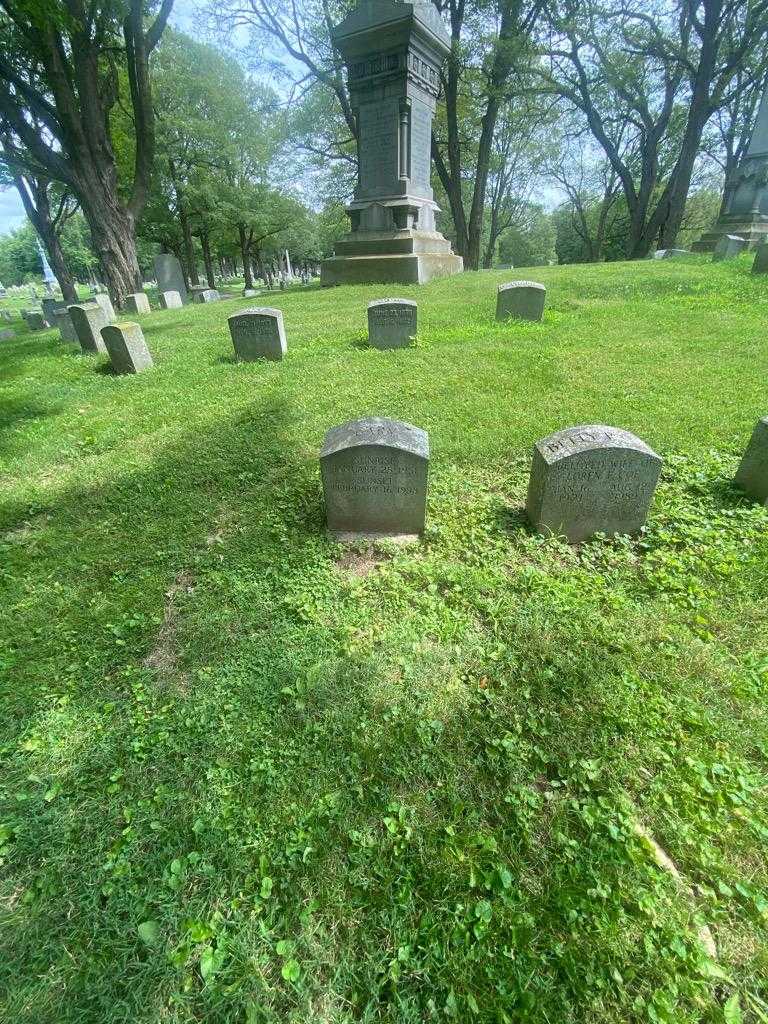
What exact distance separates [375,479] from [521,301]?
6930 mm

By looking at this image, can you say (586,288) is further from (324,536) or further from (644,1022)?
(644,1022)

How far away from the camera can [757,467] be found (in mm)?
3627

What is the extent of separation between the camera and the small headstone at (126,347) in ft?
24.9

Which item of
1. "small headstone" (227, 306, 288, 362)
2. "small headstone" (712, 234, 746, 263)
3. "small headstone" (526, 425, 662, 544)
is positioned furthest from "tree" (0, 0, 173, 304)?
"small headstone" (712, 234, 746, 263)

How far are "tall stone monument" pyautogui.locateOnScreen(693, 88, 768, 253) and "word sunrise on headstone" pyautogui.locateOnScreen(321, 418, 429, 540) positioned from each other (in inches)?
742

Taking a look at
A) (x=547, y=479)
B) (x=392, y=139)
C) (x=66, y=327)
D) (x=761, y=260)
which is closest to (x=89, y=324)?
(x=66, y=327)

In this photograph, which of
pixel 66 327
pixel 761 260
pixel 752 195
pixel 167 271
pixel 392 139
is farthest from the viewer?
pixel 167 271

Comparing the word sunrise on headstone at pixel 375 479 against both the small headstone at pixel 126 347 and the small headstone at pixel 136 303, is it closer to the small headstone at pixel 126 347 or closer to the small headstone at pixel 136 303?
the small headstone at pixel 126 347

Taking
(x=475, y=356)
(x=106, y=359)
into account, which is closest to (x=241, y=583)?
(x=475, y=356)

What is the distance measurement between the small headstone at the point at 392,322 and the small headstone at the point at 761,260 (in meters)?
9.51

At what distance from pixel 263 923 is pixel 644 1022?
1.28 m

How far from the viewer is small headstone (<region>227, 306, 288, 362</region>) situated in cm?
746

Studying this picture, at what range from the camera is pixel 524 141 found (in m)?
30.5

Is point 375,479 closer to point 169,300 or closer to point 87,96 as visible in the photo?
point 87,96
